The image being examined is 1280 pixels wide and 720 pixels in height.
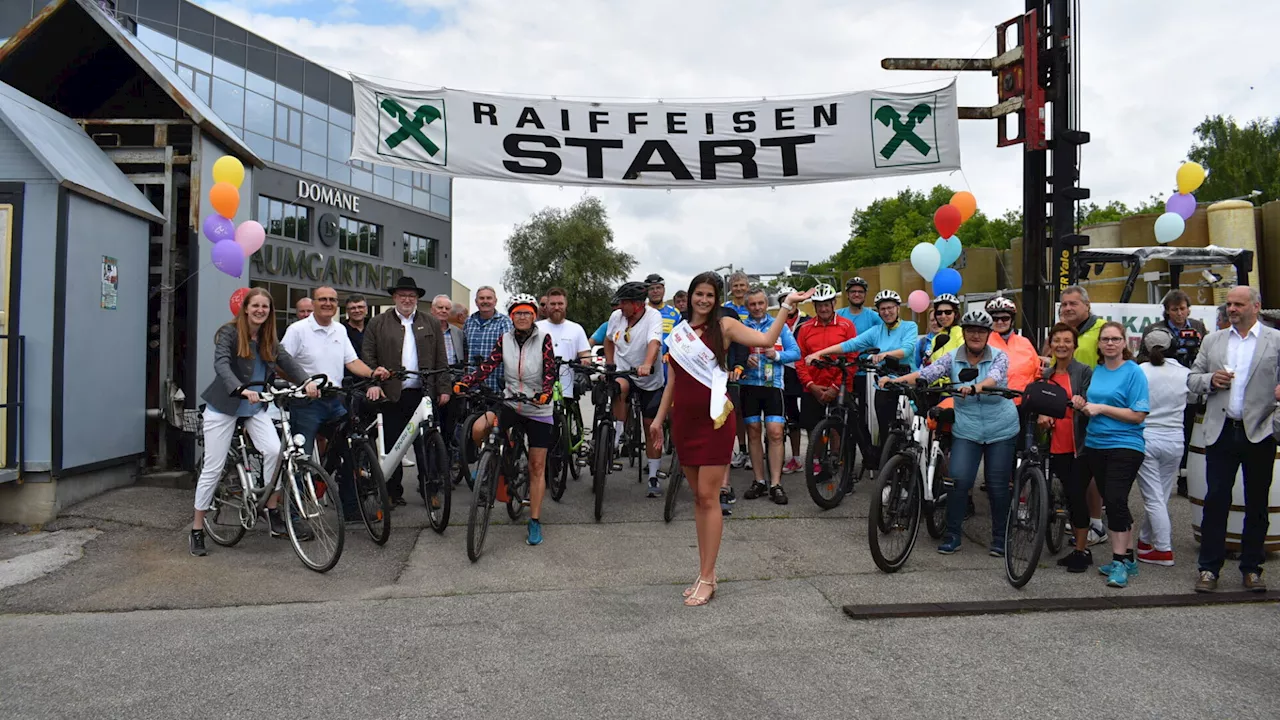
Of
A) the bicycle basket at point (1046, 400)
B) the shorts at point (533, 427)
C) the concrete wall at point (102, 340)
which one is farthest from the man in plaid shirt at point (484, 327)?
the bicycle basket at point (1046, 400)

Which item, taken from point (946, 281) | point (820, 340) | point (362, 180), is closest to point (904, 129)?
point (946, 281)

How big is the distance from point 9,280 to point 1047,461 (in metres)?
8.02

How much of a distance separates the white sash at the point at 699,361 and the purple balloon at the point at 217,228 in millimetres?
5322

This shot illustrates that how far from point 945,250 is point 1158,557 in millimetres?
5757

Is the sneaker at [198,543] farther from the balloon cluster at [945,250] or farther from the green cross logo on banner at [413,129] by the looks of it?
the balloon cluster at [945,250]

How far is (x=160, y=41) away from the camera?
94.6 feet

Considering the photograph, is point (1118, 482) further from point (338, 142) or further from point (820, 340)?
point (338, 142)

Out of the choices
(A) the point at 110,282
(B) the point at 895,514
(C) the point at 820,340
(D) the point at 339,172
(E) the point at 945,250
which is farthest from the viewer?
(D) the point at 339,172

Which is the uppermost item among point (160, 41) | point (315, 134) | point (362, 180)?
point (160, 41)

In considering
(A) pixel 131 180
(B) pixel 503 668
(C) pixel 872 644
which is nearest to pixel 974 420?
(C) pixel 872 644

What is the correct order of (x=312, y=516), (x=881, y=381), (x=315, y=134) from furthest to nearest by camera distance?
(x=315, y=134) → (x=881, y=381) → (x=312, y=516)

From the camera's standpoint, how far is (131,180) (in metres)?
8.38

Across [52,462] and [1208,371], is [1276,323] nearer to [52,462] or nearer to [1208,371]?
→ [1208,371]

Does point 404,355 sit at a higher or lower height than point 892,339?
lower
